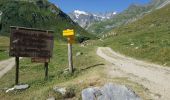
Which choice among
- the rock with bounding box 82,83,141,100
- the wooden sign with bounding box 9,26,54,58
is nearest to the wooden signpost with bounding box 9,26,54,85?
the wooden sign with bounding box 9,26,54,58

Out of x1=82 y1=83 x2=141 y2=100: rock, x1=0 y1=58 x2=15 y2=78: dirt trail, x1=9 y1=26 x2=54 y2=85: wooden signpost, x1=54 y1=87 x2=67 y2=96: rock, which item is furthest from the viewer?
x1=0 y1=58 x2=15 y2=78: dirt trail

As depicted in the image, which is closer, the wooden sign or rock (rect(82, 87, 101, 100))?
rock (rect(82, 87, 101, 100))

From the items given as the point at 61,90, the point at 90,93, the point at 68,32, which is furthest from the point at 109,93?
the point at 68,32

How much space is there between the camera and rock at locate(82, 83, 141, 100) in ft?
70.1

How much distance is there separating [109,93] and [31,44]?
1133 cm

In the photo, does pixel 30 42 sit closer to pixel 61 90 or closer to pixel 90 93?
pixel 61 90

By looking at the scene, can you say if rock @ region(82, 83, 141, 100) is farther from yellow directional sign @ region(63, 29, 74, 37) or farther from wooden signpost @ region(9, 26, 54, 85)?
wooden signpost @ region(9, 26, 54, 85)

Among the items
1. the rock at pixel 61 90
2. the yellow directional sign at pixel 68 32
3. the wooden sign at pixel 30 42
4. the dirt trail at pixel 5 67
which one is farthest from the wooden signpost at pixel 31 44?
the dirt trail at pixel 5 67

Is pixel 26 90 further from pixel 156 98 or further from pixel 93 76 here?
pixel 156 98

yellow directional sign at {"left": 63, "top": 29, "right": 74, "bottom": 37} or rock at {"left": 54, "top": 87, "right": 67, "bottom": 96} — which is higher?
yellow directional sign at {"left": 63, "top": 29, "right": 74, "bottom": 37}

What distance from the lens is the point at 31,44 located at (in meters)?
31.5

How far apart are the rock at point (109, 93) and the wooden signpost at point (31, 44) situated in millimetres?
9720

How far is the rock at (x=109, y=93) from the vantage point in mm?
21359

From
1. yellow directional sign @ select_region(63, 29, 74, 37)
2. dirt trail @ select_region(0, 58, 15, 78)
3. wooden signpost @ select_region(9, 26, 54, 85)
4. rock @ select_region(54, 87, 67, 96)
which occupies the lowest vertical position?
dirt trail @ select_region(0, 58, 15, 78)
